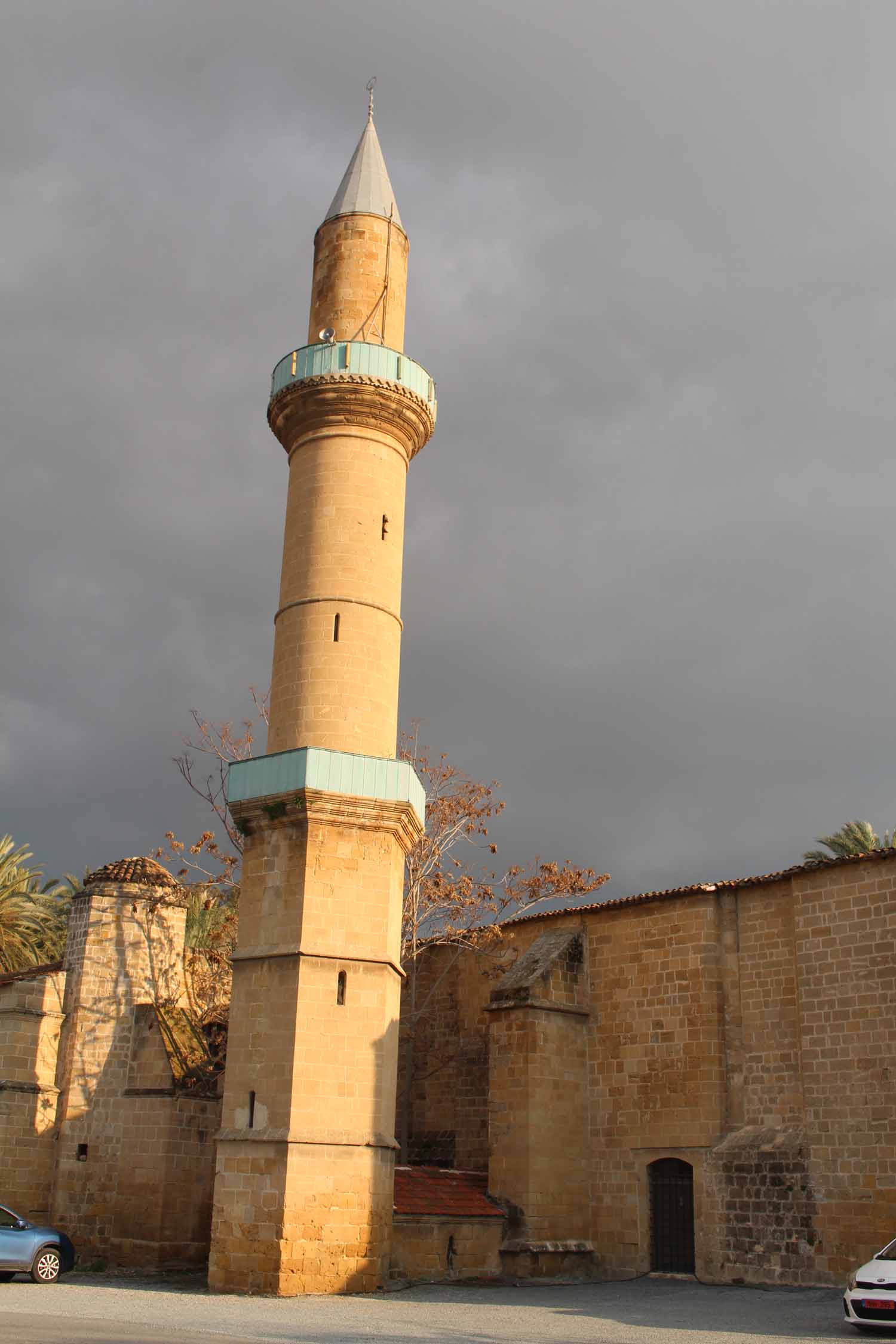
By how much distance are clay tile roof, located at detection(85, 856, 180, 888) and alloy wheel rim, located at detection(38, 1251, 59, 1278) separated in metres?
6.75

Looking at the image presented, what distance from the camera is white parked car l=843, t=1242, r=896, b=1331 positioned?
13.0m

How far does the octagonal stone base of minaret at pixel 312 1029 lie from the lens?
16.7m

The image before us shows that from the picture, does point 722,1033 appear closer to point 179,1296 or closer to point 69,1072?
point 179,1296

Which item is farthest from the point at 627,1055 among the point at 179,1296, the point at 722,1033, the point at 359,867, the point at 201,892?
the point at 201,892

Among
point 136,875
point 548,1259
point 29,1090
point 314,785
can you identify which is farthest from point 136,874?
point 548,1259

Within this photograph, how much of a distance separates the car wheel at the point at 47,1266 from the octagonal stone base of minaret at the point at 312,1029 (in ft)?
8.43

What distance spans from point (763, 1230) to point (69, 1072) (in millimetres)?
11507

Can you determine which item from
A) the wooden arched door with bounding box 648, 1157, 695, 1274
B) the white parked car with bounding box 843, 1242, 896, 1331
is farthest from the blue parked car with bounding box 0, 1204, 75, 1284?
the white parked car with bounding box 843, 1242, 896, 1331

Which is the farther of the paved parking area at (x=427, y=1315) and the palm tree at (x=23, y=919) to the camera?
the palm tree at (x=23, y=919)

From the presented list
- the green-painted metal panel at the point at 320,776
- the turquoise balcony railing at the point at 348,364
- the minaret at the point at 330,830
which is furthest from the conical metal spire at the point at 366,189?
the green-painted metal panel at the point at 320,776

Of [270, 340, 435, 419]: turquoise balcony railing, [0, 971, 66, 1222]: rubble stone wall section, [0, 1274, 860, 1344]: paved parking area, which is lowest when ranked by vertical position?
[0, 1274, 860, 1344]: paved parking area

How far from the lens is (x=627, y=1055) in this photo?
851 inches

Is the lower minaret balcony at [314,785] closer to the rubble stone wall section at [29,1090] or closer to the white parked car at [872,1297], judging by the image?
the rubble stone wall section at [29,1090]

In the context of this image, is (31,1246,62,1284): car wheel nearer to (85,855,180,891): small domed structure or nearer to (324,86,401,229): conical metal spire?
(85,855,180,891): small domed structure
